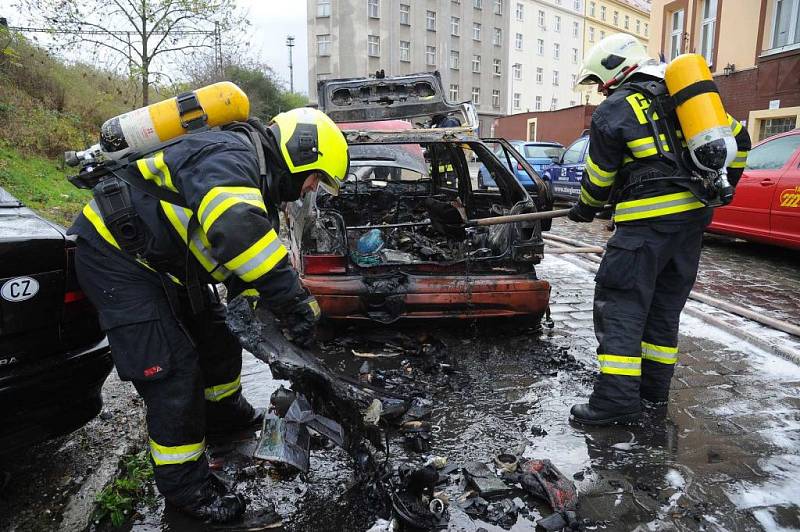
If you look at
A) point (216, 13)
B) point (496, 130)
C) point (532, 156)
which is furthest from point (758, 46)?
point (496, 130)

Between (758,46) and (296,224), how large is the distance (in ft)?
46.2

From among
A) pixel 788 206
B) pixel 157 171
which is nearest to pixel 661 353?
pixel 157 171

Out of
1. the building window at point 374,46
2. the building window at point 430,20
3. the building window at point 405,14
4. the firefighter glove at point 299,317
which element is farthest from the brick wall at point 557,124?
the firefighter glove at point 299,317

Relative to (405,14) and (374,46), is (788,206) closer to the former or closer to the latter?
(374,46)

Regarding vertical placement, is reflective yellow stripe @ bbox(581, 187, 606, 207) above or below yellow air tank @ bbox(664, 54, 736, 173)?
below

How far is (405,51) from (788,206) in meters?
38.9

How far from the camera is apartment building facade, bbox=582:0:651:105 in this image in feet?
178

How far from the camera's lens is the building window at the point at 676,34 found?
16.7 m

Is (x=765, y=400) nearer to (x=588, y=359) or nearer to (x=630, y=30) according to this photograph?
(x=588, y=359)

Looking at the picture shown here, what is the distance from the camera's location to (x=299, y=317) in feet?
7.45

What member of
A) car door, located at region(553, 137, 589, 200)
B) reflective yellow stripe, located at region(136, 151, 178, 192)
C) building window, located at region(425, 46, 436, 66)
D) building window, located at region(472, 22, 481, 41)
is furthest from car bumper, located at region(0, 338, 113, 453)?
building window, located at region(472, 22, 481, 41)

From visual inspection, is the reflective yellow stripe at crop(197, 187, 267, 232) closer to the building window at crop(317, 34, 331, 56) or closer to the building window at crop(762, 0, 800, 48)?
the building window at crop(762, 0, 800, 48)

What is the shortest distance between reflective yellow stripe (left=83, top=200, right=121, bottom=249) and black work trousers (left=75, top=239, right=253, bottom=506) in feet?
0.12

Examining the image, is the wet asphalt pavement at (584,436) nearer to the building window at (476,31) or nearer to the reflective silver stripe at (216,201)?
the reflective silver stripe at (216,201)
